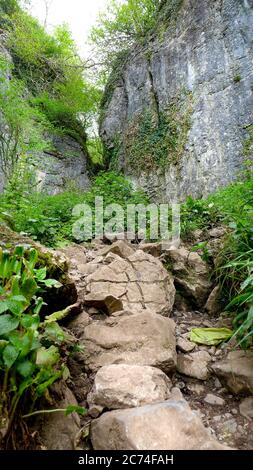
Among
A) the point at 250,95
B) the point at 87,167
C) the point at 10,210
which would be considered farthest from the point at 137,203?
the point at 87,167

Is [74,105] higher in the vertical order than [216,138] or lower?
higher

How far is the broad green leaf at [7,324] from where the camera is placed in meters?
1.30

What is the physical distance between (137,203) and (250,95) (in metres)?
3.70

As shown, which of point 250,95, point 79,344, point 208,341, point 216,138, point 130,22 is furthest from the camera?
point 130,22

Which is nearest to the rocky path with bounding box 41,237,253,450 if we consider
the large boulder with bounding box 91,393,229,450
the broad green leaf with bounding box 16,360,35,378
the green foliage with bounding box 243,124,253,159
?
the large boulder with bounding box 91,393,229,450

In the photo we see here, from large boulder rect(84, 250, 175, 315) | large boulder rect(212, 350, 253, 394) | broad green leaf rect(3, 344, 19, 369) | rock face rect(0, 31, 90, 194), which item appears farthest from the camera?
rock face rect(0, 31, 90, 194)

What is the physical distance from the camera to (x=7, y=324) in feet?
4.35

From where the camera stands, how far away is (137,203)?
693 centimetres

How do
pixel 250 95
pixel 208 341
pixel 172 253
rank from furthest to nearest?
pixel 250 95 → pixel 172 253 → pixel 208 341

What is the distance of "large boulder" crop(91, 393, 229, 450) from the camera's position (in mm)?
1321

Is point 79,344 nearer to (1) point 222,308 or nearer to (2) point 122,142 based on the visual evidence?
(1) point 222,308

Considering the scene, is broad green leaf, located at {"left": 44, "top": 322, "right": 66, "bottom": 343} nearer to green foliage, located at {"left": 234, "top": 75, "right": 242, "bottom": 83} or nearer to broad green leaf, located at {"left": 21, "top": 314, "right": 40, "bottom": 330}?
broad green leaf, located at {"left": 21, "top": 314, "right": 40, "bottom": 330}

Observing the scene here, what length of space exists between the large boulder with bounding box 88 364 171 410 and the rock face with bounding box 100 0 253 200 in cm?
598

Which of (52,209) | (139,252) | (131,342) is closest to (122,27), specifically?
(52,209)
